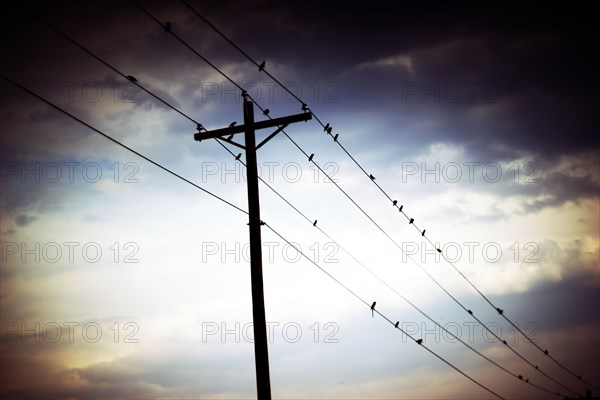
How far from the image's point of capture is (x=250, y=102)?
12617 mm

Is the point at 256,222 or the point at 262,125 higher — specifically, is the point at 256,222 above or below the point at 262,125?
below

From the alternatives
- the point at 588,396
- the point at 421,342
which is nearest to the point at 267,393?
the point at 421,342

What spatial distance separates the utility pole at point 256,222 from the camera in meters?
10.4

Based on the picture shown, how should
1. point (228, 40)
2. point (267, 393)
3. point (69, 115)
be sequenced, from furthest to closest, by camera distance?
point (228, 40), point (267, 393), point (69, 115)

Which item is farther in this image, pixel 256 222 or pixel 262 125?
pixel 262 125

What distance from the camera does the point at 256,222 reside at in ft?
36.9

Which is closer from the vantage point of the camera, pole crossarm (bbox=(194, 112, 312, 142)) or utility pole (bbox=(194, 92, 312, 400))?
utility pole (bbox=(194, 92, 312, 400))

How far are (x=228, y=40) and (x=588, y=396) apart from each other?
2061 inches

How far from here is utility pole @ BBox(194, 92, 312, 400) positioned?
10398 mm

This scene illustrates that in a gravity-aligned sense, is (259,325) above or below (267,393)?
above

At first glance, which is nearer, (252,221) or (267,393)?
(267,393)

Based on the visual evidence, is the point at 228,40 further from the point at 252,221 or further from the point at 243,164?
the point at 252,221

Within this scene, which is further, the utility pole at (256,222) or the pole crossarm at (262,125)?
the pole crossarm at (262,125)

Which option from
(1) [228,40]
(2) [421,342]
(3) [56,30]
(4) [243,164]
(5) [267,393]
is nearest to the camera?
(3) [56,30]
